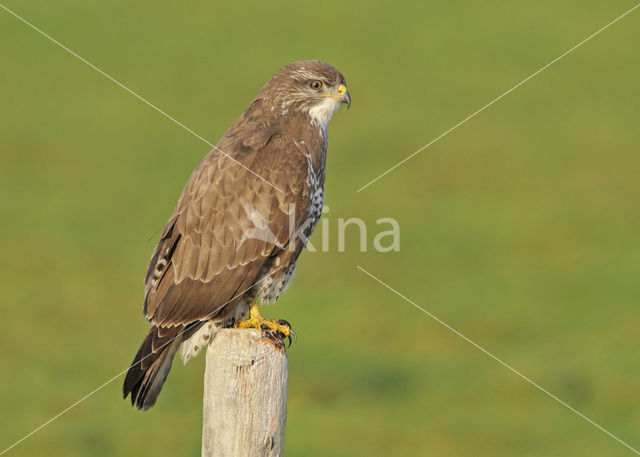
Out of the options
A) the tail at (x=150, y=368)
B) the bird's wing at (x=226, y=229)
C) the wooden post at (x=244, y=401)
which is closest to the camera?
the wooden post at (x=244, y=401)

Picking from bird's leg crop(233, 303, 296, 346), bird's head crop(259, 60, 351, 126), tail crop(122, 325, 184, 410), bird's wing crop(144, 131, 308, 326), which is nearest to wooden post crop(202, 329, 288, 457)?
tail crop(122, 325, 184, 410)

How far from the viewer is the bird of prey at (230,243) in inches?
256

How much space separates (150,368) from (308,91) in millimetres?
2239

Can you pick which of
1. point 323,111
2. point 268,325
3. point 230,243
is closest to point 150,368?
point 268,325

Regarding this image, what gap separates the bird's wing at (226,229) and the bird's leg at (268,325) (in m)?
0.19

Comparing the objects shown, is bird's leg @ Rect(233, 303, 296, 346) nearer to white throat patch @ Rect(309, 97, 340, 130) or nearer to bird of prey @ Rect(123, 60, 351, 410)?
bird of prey @ Rect(123, 60, 351, 410)

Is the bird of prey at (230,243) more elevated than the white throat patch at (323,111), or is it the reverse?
the white throat patch at (323,111)

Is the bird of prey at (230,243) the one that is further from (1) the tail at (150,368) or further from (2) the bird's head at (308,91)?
(2) the bird's head at (308,91)

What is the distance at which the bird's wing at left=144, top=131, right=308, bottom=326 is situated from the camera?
6617 millimetres

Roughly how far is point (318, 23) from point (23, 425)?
A: 19.8m

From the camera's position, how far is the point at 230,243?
6727mm

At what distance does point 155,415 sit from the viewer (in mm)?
12000

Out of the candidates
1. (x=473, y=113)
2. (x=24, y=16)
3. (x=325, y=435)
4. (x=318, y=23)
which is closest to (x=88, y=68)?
(x=24, y=16)

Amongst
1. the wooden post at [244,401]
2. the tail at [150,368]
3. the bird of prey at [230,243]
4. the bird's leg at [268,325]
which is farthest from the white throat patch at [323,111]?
the wooden post at [244,401]
